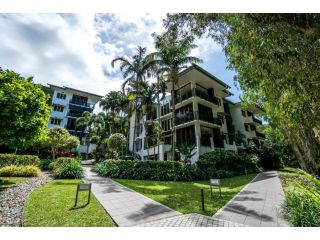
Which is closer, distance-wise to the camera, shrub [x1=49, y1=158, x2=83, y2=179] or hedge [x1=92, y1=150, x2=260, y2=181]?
shrub [x1=49, y1=158, x2=83, y2=179]

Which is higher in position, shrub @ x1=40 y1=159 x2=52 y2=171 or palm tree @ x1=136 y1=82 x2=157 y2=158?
palm tree @ x1=136 y1=82 x2=157 y2=158

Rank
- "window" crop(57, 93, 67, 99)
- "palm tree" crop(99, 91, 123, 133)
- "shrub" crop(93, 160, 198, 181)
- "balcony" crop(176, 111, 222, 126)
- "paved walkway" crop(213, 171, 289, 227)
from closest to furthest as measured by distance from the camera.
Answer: "paved walkway" crop(213, 171, 289, 227) → "shrub" crop(93, 160, 198, 181) → "balcony" crop(176, 111, 222, 126) → "palm tree" crop(99, 91, 123, 133) → "window" crop(57, 93, 67, 99)

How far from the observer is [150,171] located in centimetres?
1565

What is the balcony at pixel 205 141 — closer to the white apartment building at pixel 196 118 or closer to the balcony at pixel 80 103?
the white apartment building at pixel 196 118

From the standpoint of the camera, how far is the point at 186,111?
25.3 m

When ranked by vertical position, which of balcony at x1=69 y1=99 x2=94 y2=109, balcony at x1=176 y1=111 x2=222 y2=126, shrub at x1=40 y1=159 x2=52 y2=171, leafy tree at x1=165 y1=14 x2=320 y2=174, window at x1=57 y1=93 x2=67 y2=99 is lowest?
shrub at x1=40 y1=159 x2=52 y2=171

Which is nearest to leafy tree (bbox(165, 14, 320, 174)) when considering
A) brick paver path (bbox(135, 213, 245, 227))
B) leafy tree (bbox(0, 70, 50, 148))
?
brick paver path (bbox(135, 213, 245, 227))

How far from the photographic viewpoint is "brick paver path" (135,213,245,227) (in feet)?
16.2

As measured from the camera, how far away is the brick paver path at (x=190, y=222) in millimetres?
4929

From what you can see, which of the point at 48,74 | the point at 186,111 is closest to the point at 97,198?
the point at 48,74

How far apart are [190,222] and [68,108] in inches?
1603

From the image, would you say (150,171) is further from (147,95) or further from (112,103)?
(112,103)

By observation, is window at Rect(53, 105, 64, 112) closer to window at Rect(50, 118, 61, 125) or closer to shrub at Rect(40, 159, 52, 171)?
window at Rect(50, 118, 61, 125)

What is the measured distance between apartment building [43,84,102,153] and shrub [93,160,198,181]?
87.2 feet
